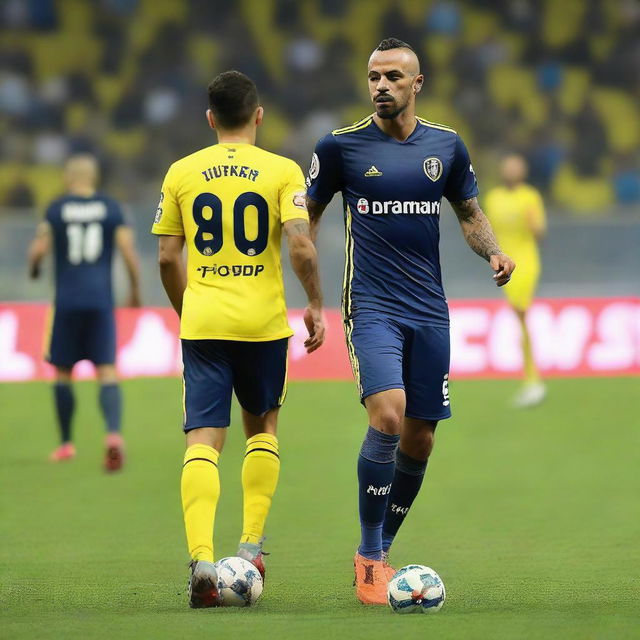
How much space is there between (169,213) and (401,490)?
159cm

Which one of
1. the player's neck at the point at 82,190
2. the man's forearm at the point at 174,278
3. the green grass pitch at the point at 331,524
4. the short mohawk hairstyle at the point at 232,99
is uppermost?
the short mohawk hairstyle at the point at 232,99

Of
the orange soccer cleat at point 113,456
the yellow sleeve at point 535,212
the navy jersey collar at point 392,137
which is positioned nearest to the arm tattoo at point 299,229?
the navy jersey collar at point 392,137

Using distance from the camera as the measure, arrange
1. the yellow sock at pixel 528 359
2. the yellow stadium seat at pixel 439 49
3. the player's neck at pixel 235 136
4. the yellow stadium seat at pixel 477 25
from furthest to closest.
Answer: the yellow stadium seat at pixel 477 25
the yellow stadium seat at pixel 439 49
the yellow sock at pixel 528 359
the player's neck at pixel 235 136

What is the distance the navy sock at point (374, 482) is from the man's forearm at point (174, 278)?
0.98m

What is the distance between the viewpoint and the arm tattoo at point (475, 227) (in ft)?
Answer: 19.2

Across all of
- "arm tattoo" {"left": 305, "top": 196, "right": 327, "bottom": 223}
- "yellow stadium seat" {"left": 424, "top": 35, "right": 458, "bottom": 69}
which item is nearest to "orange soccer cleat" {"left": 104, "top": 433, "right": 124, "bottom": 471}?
"arm tattoo" {"left": 305, "top": 196, "right": 327, "bottom": 223}

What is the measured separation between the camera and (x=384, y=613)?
5004 mm

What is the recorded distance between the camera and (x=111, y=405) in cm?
969

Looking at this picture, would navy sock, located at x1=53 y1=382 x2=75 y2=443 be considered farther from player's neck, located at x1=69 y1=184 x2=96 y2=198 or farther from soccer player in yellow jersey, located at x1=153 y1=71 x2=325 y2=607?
soccer player in yellow jersey, located at x1=153 y1=71 x2=325 y2=607

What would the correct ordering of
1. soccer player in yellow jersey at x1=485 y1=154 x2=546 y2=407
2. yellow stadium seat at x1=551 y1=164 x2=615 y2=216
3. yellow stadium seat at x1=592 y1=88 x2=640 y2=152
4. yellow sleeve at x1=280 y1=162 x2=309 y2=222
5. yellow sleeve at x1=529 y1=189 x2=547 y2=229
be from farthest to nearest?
yellow stadium seat at x1=592 y1=88 x2=640 y2=152 → yellow stadium seat at x1=551 y1=164 x2=615 y2=216 → yellow sleeve at x1=529 y1=189 x2=547 y2=229 → soccer player in yellow jersey at x1=485 y1=154 x2=546 y2=407 → yellow sleeve at x1=280 y1=162 x2=309 y2=222

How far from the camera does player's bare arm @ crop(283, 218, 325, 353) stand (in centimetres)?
536

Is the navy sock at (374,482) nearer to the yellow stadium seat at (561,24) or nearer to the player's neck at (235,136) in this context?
the player's neck at (235,136)

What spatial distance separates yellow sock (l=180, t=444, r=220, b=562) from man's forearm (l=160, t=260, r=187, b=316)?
65 centimetres

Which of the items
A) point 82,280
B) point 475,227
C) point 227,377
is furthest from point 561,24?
point 227,377
